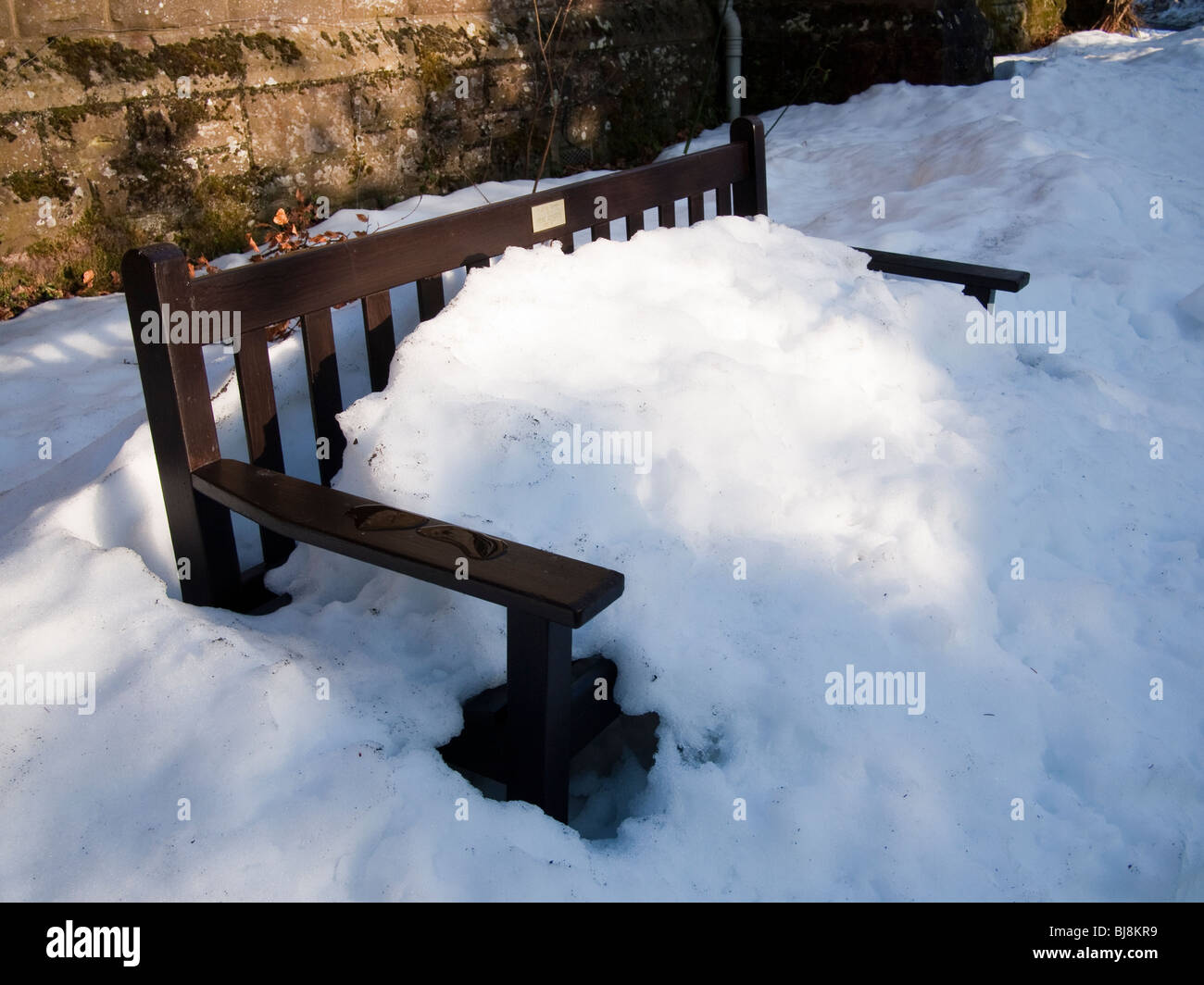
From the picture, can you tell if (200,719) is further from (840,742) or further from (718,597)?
(840,742)

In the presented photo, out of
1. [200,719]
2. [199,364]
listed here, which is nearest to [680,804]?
[200,719]

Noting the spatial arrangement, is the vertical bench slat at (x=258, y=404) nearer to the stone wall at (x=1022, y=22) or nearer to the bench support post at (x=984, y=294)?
the bench support post at (x=984, y=294)

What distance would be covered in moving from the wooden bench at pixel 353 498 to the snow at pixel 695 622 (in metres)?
0.09

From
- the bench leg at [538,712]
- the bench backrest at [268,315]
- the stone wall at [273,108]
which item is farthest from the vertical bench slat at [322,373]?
the stone wall at [273,108]

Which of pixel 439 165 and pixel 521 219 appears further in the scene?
pixel 439 165

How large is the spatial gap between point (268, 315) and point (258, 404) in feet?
0.65

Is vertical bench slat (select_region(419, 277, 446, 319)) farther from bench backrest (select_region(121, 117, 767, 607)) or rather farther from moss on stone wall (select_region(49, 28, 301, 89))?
moss on stone wall (select_region(49, 28, 301, 89))

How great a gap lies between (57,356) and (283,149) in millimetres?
1384

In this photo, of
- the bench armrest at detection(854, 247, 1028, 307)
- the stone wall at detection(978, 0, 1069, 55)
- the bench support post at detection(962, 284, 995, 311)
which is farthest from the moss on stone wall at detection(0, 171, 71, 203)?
the stone wall at detection(978, 0, 1069, 55)

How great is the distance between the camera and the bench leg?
1595 millimetres

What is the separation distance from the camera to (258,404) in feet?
6.95

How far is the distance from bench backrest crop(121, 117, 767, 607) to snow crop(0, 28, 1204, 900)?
10cm

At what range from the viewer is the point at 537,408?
225 cm

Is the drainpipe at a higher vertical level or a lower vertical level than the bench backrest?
higher
